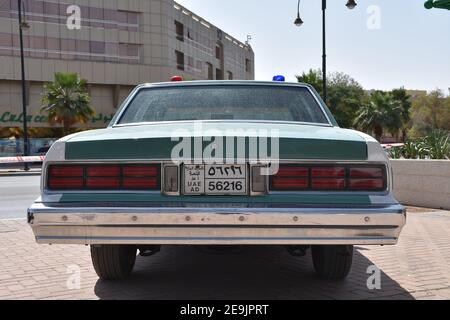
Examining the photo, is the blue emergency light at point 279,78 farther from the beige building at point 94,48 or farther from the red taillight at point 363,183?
the beige building at point 94,48

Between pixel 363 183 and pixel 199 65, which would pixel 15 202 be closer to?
pixel 363 183

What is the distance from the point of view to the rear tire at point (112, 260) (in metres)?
4.27

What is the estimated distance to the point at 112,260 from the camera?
4.32 meters

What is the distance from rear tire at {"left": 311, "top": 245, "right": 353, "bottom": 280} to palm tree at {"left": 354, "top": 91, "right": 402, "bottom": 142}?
44571 mm

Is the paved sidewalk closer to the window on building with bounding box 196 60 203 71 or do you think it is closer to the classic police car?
the classic police car

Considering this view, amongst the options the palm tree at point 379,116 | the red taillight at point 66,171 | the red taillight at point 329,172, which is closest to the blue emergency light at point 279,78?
the red taillight at point 329,172

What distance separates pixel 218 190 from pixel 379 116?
46.4m

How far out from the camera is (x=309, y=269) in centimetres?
497

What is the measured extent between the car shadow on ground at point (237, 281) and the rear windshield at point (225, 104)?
124cm

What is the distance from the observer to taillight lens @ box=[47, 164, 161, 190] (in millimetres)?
3352

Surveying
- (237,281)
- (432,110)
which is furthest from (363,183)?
(432,110)
